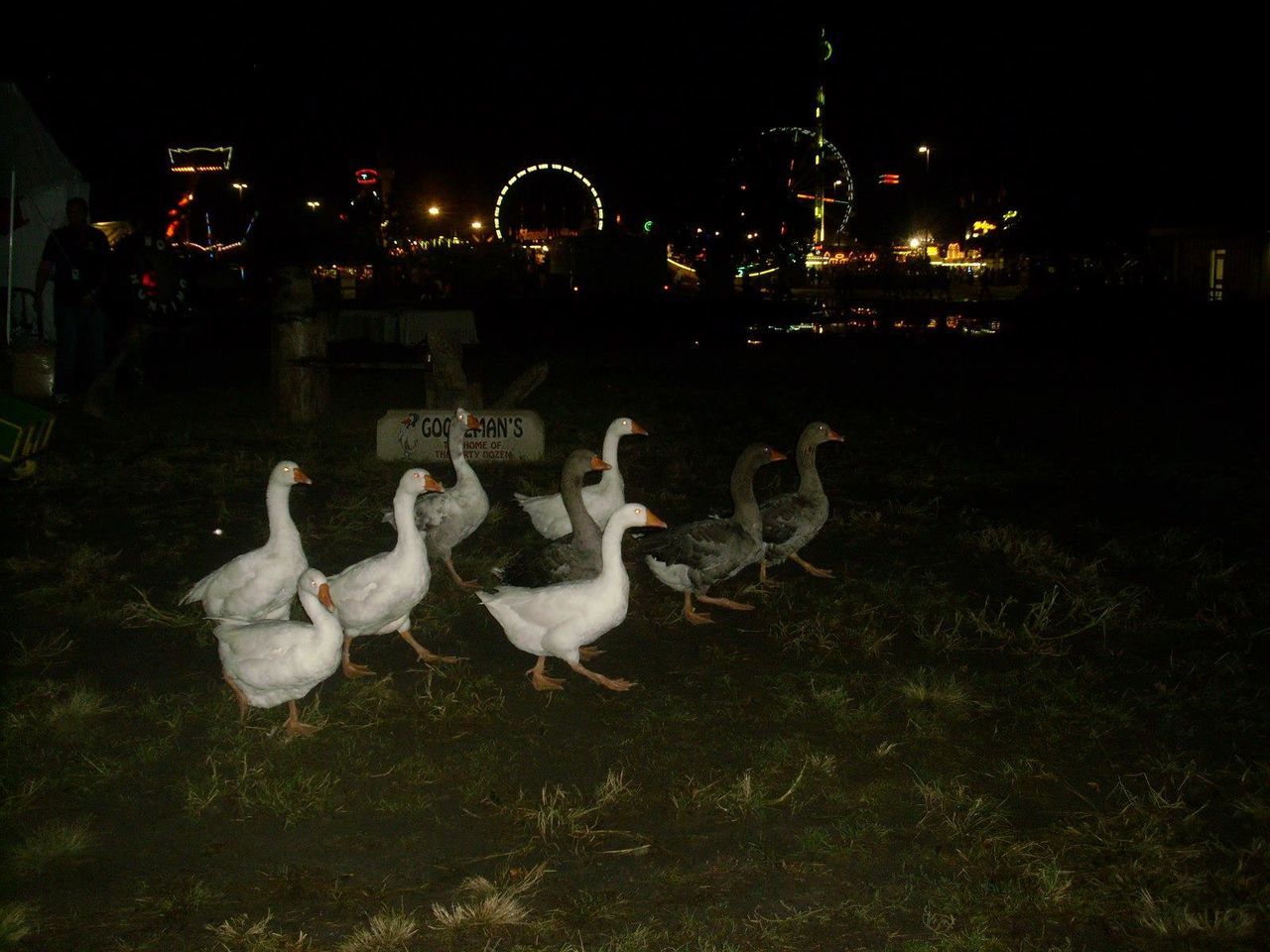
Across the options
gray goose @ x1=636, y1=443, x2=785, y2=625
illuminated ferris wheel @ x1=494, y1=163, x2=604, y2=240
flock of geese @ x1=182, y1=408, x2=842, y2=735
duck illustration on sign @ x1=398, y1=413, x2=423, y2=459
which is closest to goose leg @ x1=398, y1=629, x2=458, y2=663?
flock of geese @ x1=182, y1=408, x2=842, y2=735

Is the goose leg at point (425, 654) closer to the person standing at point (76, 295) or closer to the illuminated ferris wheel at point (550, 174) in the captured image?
the person standing at point (76, 295)

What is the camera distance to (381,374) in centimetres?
1733

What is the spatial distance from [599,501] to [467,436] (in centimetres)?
347

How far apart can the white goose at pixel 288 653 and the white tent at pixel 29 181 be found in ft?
35.9

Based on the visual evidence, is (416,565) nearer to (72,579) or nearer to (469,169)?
(72,579)

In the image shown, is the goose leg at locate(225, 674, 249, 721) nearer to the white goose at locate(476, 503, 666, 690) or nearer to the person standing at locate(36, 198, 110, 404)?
the white goose at locate(476, 503, 666, 690)

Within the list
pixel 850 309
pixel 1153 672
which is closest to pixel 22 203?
pixel 1153 672

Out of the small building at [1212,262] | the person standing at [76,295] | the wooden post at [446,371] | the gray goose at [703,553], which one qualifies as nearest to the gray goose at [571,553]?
the gray goose at [703,553]

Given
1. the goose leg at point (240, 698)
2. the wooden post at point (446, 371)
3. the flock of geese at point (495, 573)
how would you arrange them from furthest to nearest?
the wooden post at point (446, 371)
the goose leg at point (240, 698)
the flock of geese at point (495, 573)

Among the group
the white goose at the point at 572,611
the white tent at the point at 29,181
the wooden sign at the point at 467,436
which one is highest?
the white tent at the point at 29,181

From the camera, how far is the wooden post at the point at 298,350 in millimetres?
11500

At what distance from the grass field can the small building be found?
27.3 meters

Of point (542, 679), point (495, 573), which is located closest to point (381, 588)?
point (542, 679)

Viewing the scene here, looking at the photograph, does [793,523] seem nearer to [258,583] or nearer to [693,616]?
[693,616]
